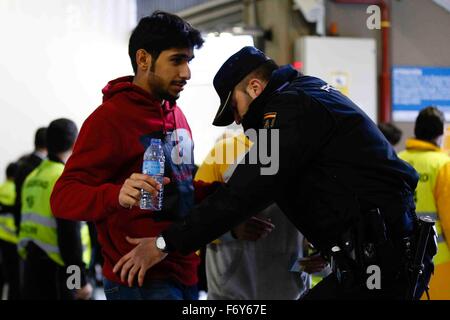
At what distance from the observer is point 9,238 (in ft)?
15.9

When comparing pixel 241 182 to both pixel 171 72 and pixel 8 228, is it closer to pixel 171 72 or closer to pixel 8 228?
pixel 171 72

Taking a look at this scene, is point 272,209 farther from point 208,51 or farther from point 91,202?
point 91,202

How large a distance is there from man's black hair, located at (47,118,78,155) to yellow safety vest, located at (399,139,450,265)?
1504 mm

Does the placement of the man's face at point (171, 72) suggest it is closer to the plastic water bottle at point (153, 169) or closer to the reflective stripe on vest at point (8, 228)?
the plastic water bottle at point (153, 169)

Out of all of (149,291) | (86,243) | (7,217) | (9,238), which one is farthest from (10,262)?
(149,291)

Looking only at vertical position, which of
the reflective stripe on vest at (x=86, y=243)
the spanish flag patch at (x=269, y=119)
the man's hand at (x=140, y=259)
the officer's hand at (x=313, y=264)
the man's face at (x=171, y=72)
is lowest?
the reflective stripe on vest at (x=86, y=243)

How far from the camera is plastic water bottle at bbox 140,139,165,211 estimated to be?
1842mm

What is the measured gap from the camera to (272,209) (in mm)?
2625

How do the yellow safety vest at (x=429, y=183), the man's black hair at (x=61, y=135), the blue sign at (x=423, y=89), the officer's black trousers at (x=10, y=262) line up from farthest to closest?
the officer's black trousers at (x=10, y=262) → the yellow safety vest at (x=429, y=183) → the man's black hair at (x=61, y=135) → the blue sign at (x=423, y=89)

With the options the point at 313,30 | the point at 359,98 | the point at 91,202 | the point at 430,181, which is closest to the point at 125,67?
the point at 91,202

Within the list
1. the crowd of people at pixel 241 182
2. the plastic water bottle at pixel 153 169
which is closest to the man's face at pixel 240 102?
the crowd of people at pixel 241 182

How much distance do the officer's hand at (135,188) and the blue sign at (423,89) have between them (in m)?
1.37

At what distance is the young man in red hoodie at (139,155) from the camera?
1.86m

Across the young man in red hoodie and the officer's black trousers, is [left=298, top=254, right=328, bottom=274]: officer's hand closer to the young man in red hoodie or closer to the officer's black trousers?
the young man in red hoodie
